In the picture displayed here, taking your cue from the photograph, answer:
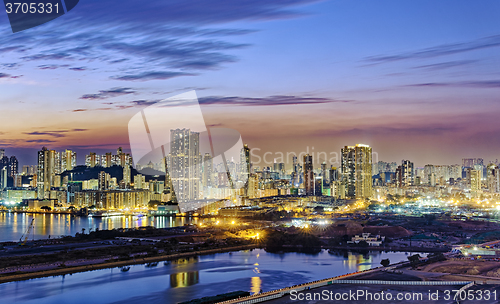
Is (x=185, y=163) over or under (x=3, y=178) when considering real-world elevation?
over

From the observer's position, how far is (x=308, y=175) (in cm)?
3388

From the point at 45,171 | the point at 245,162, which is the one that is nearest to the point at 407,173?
the point at 245,162

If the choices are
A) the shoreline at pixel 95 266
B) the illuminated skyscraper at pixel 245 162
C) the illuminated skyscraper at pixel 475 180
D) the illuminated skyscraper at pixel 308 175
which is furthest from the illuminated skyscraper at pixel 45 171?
the illuminated skyscraper at pixel 475 180

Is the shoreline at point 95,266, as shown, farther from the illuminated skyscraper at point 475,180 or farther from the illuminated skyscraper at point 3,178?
the illuminated skyscraper at point 3,178

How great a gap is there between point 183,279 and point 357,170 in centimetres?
2447

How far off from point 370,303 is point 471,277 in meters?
2.20

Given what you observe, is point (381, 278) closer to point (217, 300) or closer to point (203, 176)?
point (217, 300)

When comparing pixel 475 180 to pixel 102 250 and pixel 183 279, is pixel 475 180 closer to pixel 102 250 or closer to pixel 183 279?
pixel 102 250

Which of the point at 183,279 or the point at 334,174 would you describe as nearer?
the point at 183,279

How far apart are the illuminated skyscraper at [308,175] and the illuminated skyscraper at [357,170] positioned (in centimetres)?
197

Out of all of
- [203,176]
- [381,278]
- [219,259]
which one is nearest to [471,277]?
[381,278]

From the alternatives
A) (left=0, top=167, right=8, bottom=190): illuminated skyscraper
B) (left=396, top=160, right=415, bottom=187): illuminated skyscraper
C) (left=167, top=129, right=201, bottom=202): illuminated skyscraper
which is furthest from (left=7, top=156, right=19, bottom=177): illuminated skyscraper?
(left=396, top=160, right=415, bottom=187): illuminated skyscraper

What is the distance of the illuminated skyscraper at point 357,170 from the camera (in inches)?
1272

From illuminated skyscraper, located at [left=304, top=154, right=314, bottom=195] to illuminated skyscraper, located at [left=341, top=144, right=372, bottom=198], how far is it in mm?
1969
